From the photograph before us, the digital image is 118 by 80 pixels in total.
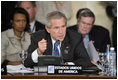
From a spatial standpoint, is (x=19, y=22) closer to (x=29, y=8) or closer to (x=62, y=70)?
(x=29, y=8)

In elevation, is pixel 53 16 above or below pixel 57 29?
above

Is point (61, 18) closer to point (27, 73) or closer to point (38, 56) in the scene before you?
point (38, 56)

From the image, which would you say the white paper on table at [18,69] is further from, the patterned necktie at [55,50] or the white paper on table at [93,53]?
the white paper on table at [93,53]

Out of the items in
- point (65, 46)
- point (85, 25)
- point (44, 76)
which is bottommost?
point (44, 76)

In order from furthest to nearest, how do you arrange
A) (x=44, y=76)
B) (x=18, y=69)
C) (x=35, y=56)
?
(x=35, y=56), (x=18, y=69), (x=44, y=76)

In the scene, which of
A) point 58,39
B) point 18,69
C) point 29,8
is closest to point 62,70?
point 18,69

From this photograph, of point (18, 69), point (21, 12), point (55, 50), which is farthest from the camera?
point (21, 12)

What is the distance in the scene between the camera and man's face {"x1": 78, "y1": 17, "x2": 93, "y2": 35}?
3957 mm

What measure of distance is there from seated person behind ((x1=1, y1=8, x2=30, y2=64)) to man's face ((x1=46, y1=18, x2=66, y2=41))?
35 cm

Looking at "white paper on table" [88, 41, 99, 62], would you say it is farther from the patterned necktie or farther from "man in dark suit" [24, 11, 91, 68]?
the patterned necktie

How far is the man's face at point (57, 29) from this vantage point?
379cm

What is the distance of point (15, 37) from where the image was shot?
12.7ft

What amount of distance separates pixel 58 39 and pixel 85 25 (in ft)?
→ 1.52

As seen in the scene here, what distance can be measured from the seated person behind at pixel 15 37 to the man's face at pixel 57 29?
346 mm
